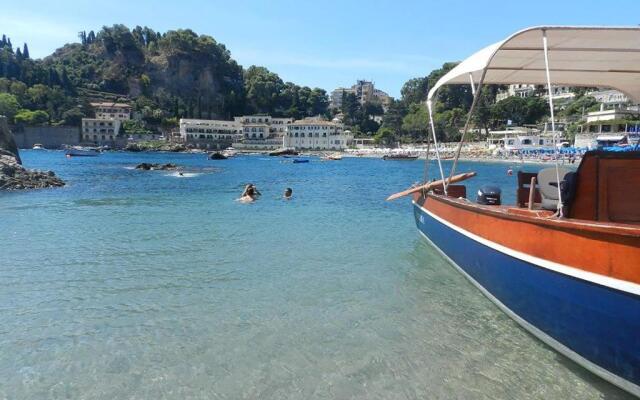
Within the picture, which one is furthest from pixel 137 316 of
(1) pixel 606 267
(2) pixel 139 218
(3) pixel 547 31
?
(2) pixel 139 218

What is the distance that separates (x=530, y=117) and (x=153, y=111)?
5615 inches

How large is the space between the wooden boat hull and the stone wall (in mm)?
181902

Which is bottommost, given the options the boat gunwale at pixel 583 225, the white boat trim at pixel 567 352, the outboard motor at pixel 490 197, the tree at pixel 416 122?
the white boat trim at pixel 567 352

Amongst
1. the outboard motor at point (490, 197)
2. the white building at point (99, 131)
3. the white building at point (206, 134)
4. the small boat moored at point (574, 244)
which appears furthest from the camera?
the white building at point (206, 134)

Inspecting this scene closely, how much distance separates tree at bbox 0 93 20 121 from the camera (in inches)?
6138

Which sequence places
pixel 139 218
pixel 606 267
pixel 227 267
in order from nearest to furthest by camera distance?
pixel 606 267 → pixel 227 267 → pixel 139 218

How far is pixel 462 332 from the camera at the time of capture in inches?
307

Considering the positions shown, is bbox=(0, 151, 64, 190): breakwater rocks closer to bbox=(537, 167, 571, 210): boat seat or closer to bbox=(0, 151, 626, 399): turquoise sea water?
bbox=(0, 151, 626, 399): turquoise sea water

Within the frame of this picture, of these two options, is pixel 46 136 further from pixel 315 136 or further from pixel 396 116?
pixel 396 116

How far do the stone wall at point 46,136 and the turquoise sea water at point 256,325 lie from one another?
169 m

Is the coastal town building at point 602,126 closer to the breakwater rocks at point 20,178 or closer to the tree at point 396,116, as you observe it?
the tree at point 396,116

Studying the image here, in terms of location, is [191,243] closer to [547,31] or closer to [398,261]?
[398,261]

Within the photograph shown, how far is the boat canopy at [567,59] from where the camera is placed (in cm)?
739

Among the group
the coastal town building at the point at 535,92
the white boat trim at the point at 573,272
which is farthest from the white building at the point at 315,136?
the white boat trim at the point at 573,272
